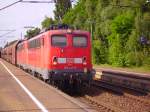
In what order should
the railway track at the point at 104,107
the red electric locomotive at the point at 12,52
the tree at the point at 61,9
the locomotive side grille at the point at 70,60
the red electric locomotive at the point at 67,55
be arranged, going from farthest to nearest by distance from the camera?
the tree at the point at 61,9 < the red electric locomotive at the point at 12,52 < the locomotive side grille at the point at 70,60 < the red electric locomotive at the point at 67,55 < the railway track at the point at 104,107

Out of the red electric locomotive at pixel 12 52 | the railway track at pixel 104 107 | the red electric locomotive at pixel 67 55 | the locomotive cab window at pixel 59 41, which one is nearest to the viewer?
the railway track at pixel 104 107

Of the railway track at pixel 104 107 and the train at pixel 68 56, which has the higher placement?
the train at pixel 68 56

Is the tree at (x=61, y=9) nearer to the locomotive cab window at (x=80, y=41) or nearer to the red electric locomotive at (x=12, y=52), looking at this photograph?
the red electric locomotive at (x=12, y=52)

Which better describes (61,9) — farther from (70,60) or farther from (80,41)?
(70,60)

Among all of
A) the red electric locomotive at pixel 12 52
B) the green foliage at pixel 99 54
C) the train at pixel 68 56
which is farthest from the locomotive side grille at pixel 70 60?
the green foliage at pixel 99 54

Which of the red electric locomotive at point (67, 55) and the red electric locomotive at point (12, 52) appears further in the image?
the red electric locomotive at point (12, 52)

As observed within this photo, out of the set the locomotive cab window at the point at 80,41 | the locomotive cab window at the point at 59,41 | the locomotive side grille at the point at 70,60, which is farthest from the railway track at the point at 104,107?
the locomotive cab window at the point at 59,41

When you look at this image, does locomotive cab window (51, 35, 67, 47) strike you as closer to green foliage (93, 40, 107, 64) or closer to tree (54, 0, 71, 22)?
green foliage (93, 40, 107, 64)

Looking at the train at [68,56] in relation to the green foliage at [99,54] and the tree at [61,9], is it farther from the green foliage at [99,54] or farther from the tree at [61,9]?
the tree at [61,9]

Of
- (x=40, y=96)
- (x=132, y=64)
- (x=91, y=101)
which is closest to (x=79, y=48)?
(x=91, y=101)

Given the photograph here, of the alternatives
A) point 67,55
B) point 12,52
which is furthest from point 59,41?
point 12,52

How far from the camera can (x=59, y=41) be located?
74.9 feet

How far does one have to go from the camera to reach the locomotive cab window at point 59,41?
2275cm

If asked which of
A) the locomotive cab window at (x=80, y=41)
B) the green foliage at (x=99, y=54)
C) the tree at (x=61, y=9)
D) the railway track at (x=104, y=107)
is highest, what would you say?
the tree at (x=61, y=9)
